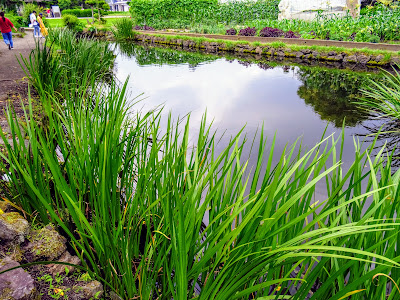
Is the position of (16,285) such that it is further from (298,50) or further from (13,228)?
(298,50)

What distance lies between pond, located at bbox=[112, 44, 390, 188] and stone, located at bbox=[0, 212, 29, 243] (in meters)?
2.21

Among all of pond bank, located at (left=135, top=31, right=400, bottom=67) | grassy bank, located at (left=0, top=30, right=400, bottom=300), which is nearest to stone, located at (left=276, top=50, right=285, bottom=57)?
pond bank, located at (left=135, top=31, right=400, bottom=67)

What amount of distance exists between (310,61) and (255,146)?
6444 millimetres

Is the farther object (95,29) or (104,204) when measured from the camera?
(95,29)

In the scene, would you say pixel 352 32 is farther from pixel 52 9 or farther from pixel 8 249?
pixel 52 9

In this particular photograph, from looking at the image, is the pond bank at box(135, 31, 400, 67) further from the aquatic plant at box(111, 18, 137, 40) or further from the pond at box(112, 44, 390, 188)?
the aquatic plant at box(111, 18, 137, 40)

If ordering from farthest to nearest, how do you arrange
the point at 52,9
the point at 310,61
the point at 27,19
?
the point at 52,9, the point at 27,19, the point at 310,61

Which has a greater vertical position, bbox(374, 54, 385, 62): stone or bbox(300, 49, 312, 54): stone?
bbox(300, 49, 312, 54): stone

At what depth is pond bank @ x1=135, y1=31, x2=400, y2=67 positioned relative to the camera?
827cm

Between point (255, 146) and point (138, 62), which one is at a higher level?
point (138, 62)

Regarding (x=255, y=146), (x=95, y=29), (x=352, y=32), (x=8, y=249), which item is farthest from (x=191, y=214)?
(x=95, y=29)

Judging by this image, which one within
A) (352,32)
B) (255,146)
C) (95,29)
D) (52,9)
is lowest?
(255,146)

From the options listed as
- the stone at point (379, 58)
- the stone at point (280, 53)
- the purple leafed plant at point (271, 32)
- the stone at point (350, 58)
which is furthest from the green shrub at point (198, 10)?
the stone at point (379, 58)

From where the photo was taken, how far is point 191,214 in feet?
3.32
